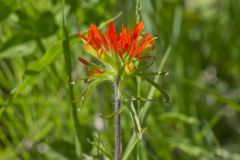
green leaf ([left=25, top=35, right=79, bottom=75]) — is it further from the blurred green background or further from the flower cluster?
the flower cluster

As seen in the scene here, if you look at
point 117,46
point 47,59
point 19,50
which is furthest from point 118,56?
point 19,50

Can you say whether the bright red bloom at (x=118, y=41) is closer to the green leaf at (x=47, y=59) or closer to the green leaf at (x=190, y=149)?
the green leaf at (x=47, y=59)

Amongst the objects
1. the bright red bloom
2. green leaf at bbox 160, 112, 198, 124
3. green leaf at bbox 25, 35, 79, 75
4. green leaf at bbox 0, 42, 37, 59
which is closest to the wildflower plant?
the bright red bloom

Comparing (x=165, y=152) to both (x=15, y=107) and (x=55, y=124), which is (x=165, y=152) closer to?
(x=55, y=124)

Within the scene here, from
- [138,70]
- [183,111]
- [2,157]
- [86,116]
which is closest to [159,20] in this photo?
[183,111]

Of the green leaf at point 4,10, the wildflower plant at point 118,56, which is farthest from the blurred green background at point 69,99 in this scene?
the wildflower plant at point 118,56

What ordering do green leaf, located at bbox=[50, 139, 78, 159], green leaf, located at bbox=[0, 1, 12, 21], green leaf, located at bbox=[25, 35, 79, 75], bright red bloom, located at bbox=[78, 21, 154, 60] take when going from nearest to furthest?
bright red bloom, located at bbox=[78, 21, 154, 60] → green leaf, located at bbox=[25, 35, 79, 75] → green leaf, located at bbox=[0, 1, 12, 21] → green leaf, located at bbox=[50, 139, 78, 159]

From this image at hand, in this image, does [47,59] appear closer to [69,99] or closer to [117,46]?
[69,99]
